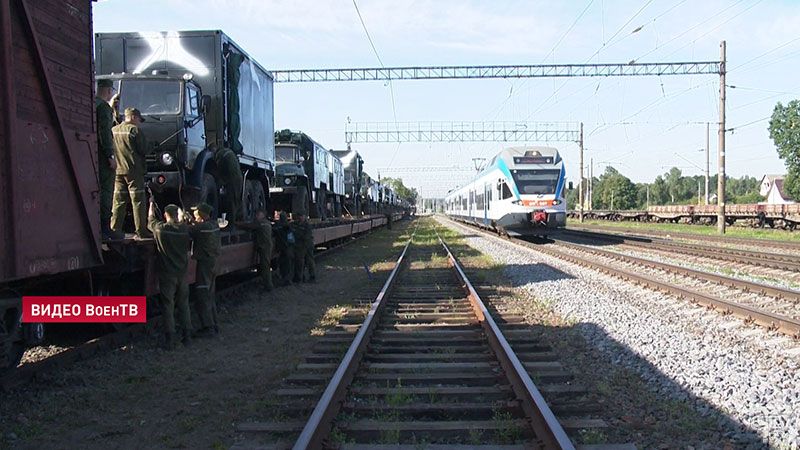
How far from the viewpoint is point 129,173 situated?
6527mm

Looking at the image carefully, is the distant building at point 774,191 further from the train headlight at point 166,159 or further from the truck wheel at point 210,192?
the train headlight at point 166,159

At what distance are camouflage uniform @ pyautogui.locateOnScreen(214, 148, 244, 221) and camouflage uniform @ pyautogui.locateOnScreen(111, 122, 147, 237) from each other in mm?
2260

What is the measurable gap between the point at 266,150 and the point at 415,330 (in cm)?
598

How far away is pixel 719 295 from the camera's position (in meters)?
9.84

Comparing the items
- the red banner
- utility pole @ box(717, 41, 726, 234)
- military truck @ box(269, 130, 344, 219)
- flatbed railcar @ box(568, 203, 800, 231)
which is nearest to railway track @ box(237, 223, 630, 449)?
the red banner

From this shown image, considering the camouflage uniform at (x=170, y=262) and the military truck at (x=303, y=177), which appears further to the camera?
the military truck at (x=303, y=177)

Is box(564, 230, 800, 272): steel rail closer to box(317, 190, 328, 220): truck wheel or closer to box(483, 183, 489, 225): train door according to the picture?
box(483, 183, 489, 225): train door

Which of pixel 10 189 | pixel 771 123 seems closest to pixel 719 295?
pixel 10 189

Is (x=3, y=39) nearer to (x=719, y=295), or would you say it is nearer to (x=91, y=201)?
(x=91, y=201)

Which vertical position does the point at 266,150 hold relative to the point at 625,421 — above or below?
above

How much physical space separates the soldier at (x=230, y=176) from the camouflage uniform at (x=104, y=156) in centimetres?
280

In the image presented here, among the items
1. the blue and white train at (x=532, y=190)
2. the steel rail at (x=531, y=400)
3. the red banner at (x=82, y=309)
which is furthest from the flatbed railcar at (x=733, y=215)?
the red banner at (x=82, y=309)

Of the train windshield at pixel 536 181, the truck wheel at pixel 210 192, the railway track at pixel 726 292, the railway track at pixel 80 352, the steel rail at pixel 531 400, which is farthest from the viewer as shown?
the train windshield at pixel 536 181

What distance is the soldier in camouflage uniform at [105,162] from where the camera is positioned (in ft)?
19.5
